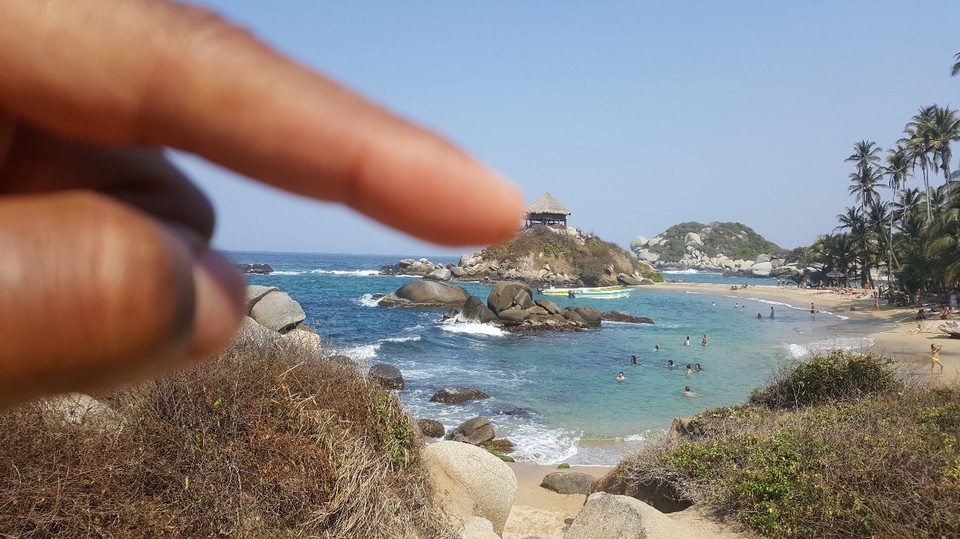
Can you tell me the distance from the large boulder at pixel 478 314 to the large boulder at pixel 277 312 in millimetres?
25707

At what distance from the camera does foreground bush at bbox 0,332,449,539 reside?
5445mm

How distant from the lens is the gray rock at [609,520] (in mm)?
7938

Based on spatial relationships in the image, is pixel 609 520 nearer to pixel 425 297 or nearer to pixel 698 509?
pixel 698 509

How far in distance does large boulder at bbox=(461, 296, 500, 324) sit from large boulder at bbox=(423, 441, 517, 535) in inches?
1330

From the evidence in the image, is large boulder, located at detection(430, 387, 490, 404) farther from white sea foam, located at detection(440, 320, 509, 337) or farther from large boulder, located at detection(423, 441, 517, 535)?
white sea foam, located at detection(440, 320, 509, 337)

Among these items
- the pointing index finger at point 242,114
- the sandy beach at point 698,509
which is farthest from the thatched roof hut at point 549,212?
the pointing index finger at point 242,114

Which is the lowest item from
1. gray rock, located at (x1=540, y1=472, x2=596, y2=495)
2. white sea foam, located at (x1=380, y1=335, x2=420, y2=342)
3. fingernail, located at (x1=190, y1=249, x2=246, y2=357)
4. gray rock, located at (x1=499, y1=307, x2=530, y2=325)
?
gray rock, located at (x1=540, y1=472, x2=596, y2=495)

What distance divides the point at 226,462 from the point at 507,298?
39.0m

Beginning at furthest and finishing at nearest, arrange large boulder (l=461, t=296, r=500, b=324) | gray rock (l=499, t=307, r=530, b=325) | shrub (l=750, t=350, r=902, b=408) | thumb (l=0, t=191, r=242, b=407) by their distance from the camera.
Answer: large boulder (l=461, t=296, r=500, b=324), gray rock (l=499, t=307, r=530, b=325), shrub (l=750, t=350, r=902, b=408), thumb (l=0, t=191, r=242, b=407)

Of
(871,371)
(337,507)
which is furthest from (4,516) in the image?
(871,371)

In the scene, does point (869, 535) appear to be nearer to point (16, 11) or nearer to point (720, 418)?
point (720, 418)

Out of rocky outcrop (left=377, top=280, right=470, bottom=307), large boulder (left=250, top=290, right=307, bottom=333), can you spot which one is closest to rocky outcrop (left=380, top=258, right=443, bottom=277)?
rocky outcrop (left=377, top=280, right=470, bottom=307)

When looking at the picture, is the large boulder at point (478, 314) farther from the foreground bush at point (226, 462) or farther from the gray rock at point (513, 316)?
the foreground bush at point (226, 462)

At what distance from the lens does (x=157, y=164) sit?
0.90 m
